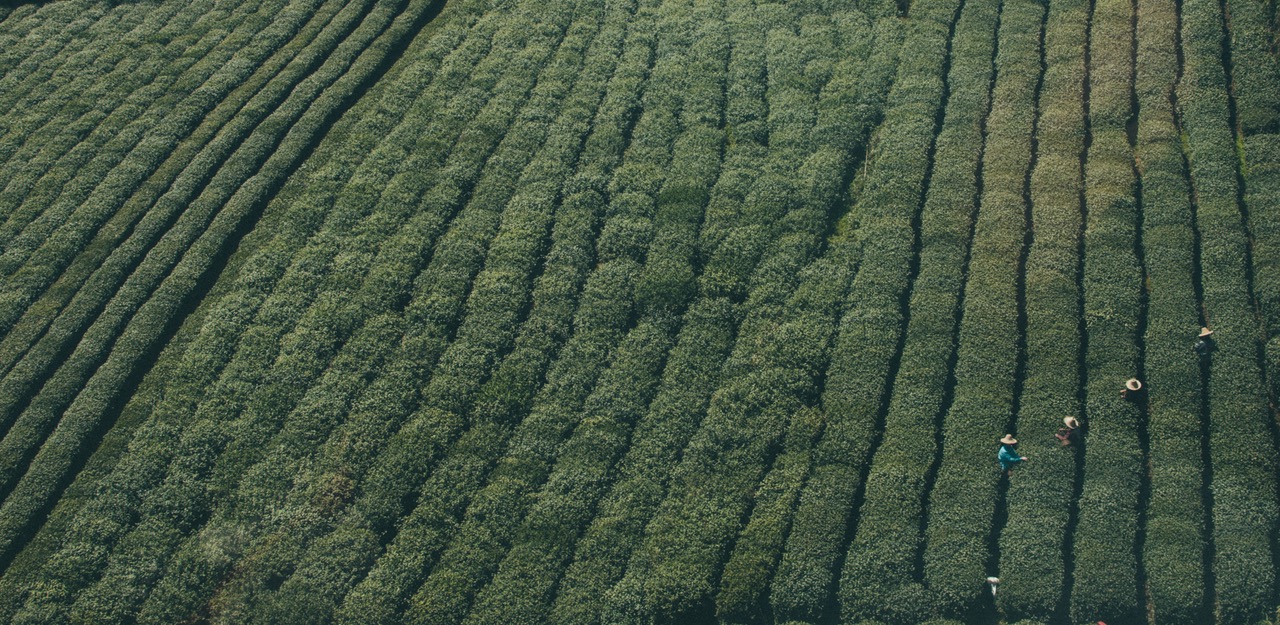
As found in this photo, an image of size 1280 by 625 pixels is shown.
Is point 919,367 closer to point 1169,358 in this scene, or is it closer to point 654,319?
point 1169,358

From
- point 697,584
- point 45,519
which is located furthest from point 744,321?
point 45,519

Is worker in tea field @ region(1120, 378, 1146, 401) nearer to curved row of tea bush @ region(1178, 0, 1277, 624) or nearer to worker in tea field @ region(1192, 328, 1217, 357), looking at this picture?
curved row of tea bush @ region(1178, 0, 1277, 624)

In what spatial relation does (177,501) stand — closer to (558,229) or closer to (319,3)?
(558,229)

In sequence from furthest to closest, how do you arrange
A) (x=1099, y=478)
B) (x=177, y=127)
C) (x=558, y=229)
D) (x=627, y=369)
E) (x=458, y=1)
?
1. (x=458, y=1)
2. (x=177, y=127)
3. (x=558, y=229)
4. (x=627, y=369)
5. (x=1099, y=478)

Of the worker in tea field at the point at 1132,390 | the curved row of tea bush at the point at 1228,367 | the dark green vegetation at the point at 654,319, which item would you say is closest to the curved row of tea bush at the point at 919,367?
the dark green vegetation at the point at 654,319

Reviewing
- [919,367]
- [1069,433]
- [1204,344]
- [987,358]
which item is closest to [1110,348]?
[1204,344]

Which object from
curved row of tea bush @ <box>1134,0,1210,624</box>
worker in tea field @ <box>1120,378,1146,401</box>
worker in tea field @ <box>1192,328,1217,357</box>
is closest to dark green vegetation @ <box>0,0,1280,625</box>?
curved row of tea bush @ <box>1134,0,1210,624</box>

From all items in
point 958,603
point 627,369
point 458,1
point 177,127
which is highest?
point 458,1
